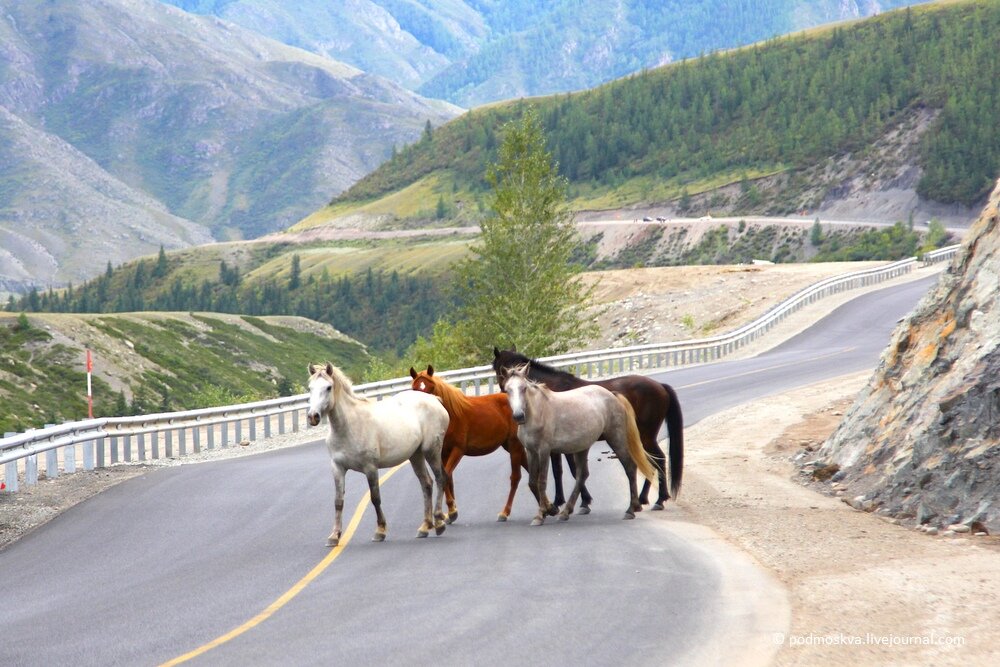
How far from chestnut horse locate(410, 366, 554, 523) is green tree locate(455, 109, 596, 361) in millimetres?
34403

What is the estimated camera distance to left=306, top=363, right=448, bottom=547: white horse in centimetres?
1294

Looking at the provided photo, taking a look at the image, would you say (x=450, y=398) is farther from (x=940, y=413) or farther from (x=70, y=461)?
(x=70, y=461)

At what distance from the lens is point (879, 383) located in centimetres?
1817

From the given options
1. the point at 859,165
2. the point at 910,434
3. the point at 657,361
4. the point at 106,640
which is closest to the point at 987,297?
the point at 910,434

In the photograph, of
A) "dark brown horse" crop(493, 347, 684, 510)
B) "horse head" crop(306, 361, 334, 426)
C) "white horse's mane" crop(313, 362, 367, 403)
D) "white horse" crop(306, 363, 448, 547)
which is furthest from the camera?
"dark brown horse" crop(493, 347, 684, 510)

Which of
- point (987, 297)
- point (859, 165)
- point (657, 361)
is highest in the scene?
point (859, 165)

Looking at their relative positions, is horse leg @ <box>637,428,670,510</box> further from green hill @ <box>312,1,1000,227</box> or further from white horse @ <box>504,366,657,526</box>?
green hill @ <box>312,1,1000,227</box>

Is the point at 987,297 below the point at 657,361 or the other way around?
the other way around

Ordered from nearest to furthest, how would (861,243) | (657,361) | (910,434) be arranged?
(910,434) < (657,361) < (861,243)

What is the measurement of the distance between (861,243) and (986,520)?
347 feet

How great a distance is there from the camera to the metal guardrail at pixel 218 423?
61.9 ft

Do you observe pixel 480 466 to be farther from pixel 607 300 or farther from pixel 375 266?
pixel 375 266

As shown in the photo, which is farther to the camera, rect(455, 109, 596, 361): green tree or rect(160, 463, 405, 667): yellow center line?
rect(455, 109, 596, 361): green tree

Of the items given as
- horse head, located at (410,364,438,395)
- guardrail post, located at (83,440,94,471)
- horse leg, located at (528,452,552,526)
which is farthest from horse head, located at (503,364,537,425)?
guardrail post, located at (83,440,94,471)
